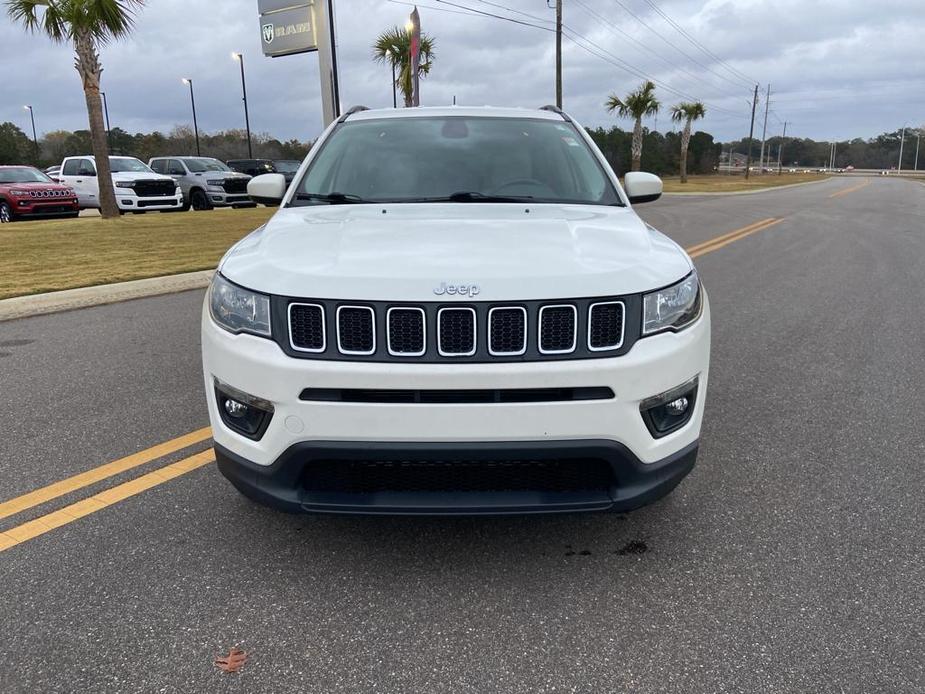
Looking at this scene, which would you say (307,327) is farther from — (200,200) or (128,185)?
(200,200)

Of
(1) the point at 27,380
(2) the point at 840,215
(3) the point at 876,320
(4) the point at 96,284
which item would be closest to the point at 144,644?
(1) the point at 27,380

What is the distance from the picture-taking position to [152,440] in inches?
155

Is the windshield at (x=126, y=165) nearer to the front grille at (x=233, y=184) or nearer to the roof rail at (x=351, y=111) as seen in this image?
the front grille at (x=233, y=184)

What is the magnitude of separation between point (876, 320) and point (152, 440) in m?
6.33

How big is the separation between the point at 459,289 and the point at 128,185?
69.5 ft

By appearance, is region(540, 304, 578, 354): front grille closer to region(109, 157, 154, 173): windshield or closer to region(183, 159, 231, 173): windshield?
region(109, 157, 154, 173): windshield

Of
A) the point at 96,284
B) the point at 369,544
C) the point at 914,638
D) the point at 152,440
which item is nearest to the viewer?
the point at 914,638

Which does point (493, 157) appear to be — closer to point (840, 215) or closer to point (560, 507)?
point (560, 507)

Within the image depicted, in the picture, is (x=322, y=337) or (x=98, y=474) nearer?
(x=322, y=337)

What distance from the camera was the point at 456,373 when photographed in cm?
233

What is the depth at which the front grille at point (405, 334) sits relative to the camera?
2379 mm

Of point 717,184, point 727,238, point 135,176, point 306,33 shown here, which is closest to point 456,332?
point 727,238

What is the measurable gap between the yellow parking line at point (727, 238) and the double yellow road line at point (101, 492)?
9.14 meters

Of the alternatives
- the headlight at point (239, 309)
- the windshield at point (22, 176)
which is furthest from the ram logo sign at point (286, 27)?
the headlight at point (239, 309)
